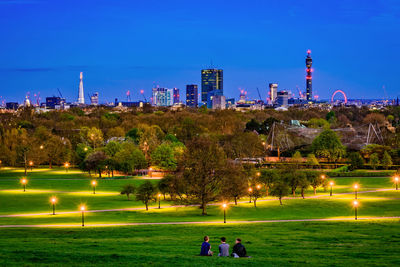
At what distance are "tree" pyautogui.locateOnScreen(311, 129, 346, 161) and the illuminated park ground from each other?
94.4 ft

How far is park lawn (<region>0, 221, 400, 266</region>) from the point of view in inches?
983

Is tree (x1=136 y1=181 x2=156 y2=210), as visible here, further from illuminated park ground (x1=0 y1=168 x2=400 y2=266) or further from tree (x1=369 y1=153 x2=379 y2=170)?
tree (x1=369 y1=153 x2=379 y2=170)

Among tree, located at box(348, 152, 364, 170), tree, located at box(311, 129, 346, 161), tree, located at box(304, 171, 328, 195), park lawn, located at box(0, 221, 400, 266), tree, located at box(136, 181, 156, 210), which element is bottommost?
park lawn, located at box(0, 221, 400, 266)

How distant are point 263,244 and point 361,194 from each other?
4352 centimetres

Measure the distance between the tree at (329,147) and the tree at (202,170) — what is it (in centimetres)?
5671

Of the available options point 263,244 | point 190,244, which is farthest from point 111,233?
point 263,244

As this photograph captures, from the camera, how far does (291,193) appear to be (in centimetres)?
7662

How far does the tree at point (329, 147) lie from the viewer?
372 feet

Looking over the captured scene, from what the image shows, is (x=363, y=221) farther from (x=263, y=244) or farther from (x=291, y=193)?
(x=291, y=193)

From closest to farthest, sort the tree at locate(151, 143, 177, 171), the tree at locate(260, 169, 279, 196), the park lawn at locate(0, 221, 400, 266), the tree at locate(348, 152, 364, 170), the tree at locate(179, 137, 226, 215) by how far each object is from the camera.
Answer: the park lawn at locate(0, 221, 400, 266)
the tree at locate(179, 137, 226, 215)
the tree at locate(260, 169, 279, 196)
the tree at locate(348, 152, 364, 170)
the tree at locate(151, 143, 177, 171)

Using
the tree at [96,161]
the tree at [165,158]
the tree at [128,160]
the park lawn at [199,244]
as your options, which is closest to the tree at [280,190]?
the park lawn at [199,244]

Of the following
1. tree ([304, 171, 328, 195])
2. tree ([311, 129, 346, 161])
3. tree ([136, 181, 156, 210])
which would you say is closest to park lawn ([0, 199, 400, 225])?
tree ([136, 181, 156, 210])

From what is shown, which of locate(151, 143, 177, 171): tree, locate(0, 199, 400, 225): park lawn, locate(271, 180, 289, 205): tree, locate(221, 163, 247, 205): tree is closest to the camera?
locate(0, 199, 400, 225): park lawn

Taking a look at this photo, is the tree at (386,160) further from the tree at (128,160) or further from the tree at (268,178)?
the tree at (128,160)
